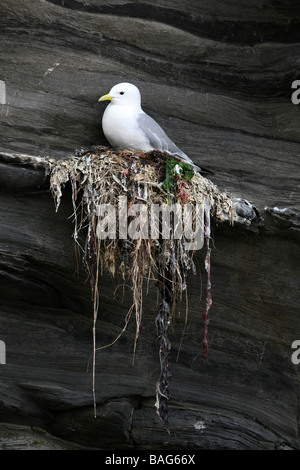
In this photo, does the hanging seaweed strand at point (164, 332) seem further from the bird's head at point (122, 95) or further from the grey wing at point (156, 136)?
the bird's head at point (122, 95)

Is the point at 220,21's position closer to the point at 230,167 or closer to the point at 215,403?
the point at 230,167

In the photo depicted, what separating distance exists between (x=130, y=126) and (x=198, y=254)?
930 mm

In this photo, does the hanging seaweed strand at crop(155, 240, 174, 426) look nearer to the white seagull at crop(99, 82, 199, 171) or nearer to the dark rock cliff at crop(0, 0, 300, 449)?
the dark rock cliff at crop(0, 0, 300, 449)

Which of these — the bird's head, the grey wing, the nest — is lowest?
the nest

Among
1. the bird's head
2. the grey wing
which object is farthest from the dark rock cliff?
the grey wing

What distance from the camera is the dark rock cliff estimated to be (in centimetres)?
527

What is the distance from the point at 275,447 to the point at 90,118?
8.01ft

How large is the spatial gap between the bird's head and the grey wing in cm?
13

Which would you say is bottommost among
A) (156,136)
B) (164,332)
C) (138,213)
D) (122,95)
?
(164,332)

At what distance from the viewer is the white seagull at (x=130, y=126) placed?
5.09 metres

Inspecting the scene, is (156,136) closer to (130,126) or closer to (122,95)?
(130,126)

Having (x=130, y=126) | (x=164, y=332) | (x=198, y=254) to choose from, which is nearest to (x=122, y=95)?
(x=130, y=126)

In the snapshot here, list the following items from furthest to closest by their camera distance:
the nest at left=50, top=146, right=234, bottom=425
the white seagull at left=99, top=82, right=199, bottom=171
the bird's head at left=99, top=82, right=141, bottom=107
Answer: the bird's head at left=99, top=82, right=141, bottom=107, the white seagull at left=99, top=82, right=199, bottom=171, the nest at left=50, top=146, right=234, bottom=425

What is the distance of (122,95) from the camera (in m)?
5.21
